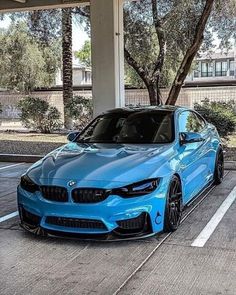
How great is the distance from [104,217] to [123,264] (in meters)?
0.58

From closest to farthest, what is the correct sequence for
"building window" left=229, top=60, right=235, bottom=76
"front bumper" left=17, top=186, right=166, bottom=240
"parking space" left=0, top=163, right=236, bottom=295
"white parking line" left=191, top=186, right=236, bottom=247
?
"parking space" left=0, top=163, right=236, bottom=295 < "front bumper" left=17, top=186, right=166, bottom=240 < "white parking line" left=191, top=186, right=236, bottom=247 < "building window" left=229, top=60, right=235, bottom=76

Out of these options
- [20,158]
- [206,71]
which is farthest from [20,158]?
[206,71]

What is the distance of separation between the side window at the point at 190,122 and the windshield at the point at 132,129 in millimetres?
202

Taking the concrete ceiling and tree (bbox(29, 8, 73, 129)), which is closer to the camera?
the concrete ceiling

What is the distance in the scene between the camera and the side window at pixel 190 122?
22.3 ft

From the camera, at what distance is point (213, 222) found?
595cm

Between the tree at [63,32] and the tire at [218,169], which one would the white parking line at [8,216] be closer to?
the tire at [218,169]

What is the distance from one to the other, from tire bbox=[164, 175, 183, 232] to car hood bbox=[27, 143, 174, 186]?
270mm

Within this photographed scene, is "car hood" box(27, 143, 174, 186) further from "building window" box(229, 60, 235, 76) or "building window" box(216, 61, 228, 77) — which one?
"building window" box(216, 61, 228, 77)

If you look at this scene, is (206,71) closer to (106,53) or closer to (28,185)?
(106,53)

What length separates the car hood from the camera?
5141mm

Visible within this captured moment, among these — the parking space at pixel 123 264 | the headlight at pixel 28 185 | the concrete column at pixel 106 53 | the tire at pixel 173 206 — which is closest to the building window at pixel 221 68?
the concrete column at pixel 106 53

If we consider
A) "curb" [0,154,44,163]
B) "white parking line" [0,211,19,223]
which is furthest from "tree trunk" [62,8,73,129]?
"white parking line" [0,211,19,223]

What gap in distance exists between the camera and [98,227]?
4.99 m
